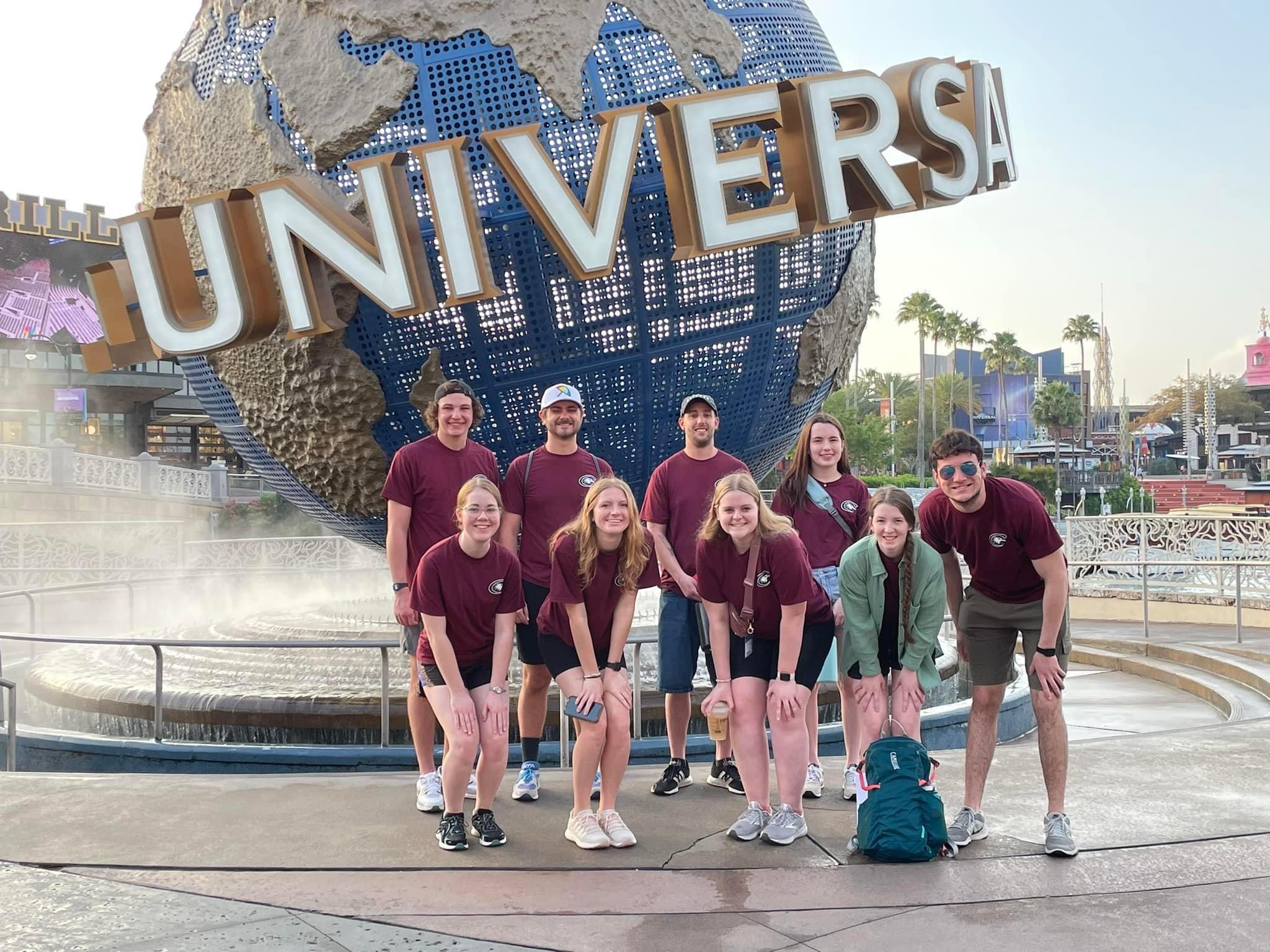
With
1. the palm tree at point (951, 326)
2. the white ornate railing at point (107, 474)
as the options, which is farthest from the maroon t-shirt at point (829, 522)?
the palm tree at point (951, 326)

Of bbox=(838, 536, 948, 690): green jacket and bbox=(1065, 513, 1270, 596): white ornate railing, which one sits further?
bbox=(1065, 513, 1270, 596): white ornate railing

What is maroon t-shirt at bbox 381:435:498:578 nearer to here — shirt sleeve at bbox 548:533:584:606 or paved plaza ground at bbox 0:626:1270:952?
shirt sleeve at bbox 548:533:584:606

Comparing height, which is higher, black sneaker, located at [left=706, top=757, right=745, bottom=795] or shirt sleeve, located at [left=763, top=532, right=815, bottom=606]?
shirt sleeve, located at [left=763, top=532, right=815, bottom=606]

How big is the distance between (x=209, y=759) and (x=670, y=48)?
4546 millimetres

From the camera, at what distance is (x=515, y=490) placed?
15.7 ft

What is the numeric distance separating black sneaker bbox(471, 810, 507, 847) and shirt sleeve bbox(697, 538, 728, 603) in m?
1.12

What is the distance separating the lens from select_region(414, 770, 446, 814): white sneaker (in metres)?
4.53

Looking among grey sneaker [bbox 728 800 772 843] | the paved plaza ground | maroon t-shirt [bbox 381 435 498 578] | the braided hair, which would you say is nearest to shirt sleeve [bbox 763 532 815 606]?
the braided hair

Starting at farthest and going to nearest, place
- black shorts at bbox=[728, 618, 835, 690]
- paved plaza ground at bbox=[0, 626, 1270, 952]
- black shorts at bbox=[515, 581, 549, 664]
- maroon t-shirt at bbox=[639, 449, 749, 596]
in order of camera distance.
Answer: maroon t-shirt at bbox=[639, 449, 749, 596]
black shorts at bbox=[515, 581, 549, 664]
black shorts at bbox=[728, 618, 835, 690]
paved plaza ground at bbox=[0, 626, 1270, 952]

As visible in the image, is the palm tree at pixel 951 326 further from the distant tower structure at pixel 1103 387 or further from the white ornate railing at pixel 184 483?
the white ornate railing at pixel 184 483

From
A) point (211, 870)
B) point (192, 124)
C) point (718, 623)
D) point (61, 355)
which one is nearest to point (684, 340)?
point (718, 623)

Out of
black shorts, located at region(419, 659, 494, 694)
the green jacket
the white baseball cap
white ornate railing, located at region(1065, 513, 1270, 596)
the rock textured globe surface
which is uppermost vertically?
the rock textured globe surface

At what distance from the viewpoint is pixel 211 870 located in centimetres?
381

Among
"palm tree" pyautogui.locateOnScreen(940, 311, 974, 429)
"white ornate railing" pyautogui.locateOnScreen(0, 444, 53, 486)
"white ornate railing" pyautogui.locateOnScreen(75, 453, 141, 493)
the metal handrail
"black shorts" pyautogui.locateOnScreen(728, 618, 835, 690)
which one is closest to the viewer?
"black shorts" pyautogui.locateOnScreen(728, 618, 835, 690)
